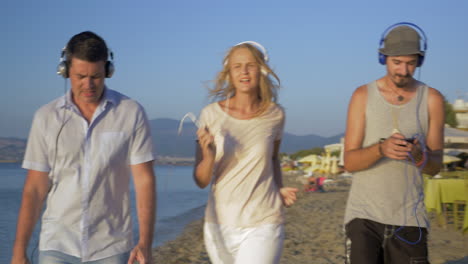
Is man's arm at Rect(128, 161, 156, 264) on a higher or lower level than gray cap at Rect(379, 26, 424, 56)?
lower

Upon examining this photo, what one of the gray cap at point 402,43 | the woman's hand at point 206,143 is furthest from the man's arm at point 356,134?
the woman's hand at point 206,143

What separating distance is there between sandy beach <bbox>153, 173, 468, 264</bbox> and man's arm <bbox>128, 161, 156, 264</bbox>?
671 centimetres

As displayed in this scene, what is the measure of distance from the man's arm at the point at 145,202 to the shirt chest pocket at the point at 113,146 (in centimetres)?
12

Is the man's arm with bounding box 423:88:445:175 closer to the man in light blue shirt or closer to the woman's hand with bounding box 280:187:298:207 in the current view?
the woman's hand with bounding box 280:187:298:207

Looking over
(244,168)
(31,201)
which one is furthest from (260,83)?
(31,201)

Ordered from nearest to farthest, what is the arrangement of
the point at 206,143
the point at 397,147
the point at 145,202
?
the point at 145,202 → the point at 397,147 → the point at 206,143

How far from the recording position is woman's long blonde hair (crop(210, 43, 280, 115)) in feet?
13.8

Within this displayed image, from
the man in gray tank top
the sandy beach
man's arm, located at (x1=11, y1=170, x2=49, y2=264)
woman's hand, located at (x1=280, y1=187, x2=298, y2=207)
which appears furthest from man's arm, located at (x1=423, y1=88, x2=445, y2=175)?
the sandy beach

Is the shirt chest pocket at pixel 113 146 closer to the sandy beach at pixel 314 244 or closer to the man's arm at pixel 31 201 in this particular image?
the man's arm at pixel 31 201

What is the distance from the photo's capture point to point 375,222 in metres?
3.61

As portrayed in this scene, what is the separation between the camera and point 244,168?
3.88 metres

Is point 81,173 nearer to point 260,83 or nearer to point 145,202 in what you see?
point 145,202

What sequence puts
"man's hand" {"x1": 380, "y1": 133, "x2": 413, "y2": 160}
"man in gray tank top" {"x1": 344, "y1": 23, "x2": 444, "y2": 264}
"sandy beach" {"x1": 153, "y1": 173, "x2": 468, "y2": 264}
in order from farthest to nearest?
"sandy beach" {"x1": 153, "y1": 173, "x2": 468, "y2": 264} → "man in gray tank top" {"x1": 344, "y1": 23, "x2": 444, "y2": 264} → "man's hand" {"x1": 380, "y1": 133, "x2": 413, "y2": 160}

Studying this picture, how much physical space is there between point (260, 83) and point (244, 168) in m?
0.75
